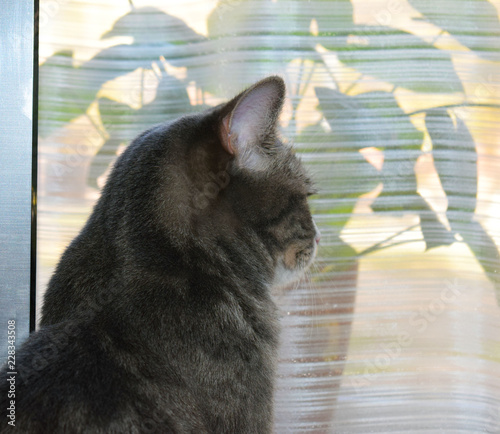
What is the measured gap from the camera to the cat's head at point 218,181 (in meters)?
0.80

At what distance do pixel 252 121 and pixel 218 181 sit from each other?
11 cm

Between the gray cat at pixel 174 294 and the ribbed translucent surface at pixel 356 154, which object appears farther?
the ribbed translucent surface at pixel 356 154

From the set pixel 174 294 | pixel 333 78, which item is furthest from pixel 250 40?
pixel 174 294

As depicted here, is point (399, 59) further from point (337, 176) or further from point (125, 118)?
point (125, 118)

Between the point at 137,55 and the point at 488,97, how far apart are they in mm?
853

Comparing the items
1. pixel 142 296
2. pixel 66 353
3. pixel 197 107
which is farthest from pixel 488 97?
pixel 66 353

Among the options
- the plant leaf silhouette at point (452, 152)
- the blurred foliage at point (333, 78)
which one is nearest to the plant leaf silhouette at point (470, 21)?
the blurred foliage at point (333, 78)

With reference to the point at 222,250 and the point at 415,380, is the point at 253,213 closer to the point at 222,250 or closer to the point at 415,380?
the point at 222,250

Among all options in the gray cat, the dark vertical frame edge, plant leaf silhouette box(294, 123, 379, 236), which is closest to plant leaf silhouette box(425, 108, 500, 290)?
plant leaf silhouette box(294, 123, 379, 236)

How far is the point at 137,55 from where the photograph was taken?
1.25 meters

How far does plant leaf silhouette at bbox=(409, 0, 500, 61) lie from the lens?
127 centimetres

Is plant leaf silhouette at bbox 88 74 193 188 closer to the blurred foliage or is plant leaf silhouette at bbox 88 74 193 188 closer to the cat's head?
the blurred foliage

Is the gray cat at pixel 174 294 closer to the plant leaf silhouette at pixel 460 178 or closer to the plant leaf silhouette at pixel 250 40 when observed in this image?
the plant leaf silhouette at pixel 250 40

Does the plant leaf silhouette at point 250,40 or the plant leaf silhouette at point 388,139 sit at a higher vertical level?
the plant leaf silhouette at point 250,40
